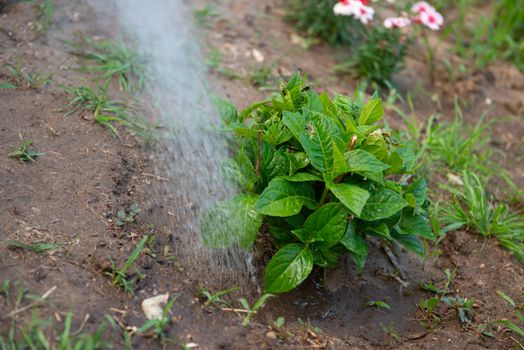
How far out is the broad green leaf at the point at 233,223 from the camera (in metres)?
2.41

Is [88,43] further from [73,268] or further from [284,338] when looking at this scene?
[284,338]

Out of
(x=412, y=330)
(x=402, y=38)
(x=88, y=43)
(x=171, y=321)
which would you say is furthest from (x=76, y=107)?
(x=402, y=38)

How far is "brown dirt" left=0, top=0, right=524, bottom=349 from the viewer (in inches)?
86.1

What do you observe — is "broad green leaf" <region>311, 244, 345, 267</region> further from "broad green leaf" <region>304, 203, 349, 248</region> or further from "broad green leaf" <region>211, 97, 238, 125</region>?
"broad green leaf" <region>211, 97, 238, 125</region>

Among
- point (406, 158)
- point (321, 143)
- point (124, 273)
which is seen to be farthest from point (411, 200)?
point (124, 273)

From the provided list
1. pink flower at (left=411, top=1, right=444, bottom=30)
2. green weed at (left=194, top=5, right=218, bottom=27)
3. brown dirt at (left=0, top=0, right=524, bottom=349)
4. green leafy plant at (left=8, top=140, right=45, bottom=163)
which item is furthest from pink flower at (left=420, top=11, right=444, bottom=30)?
green leafy plant at (left=8, top=140, right=45, bottom=163)

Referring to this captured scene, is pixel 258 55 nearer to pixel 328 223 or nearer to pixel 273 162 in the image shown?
pixel 273 162

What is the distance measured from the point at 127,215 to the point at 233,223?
0.49 metres

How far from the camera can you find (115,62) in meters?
3.45

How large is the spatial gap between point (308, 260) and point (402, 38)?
2.41m

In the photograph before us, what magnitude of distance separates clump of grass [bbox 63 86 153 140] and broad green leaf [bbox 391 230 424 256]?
1343 millimetres

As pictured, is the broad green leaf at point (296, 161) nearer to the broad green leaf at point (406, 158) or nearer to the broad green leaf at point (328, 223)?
the broad green leaf at point (328, 223)

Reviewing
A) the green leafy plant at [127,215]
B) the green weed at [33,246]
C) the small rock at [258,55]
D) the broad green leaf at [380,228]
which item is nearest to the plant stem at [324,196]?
the broad green leaf at [380,228]

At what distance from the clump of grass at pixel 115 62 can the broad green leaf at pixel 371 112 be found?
4.75 ft
